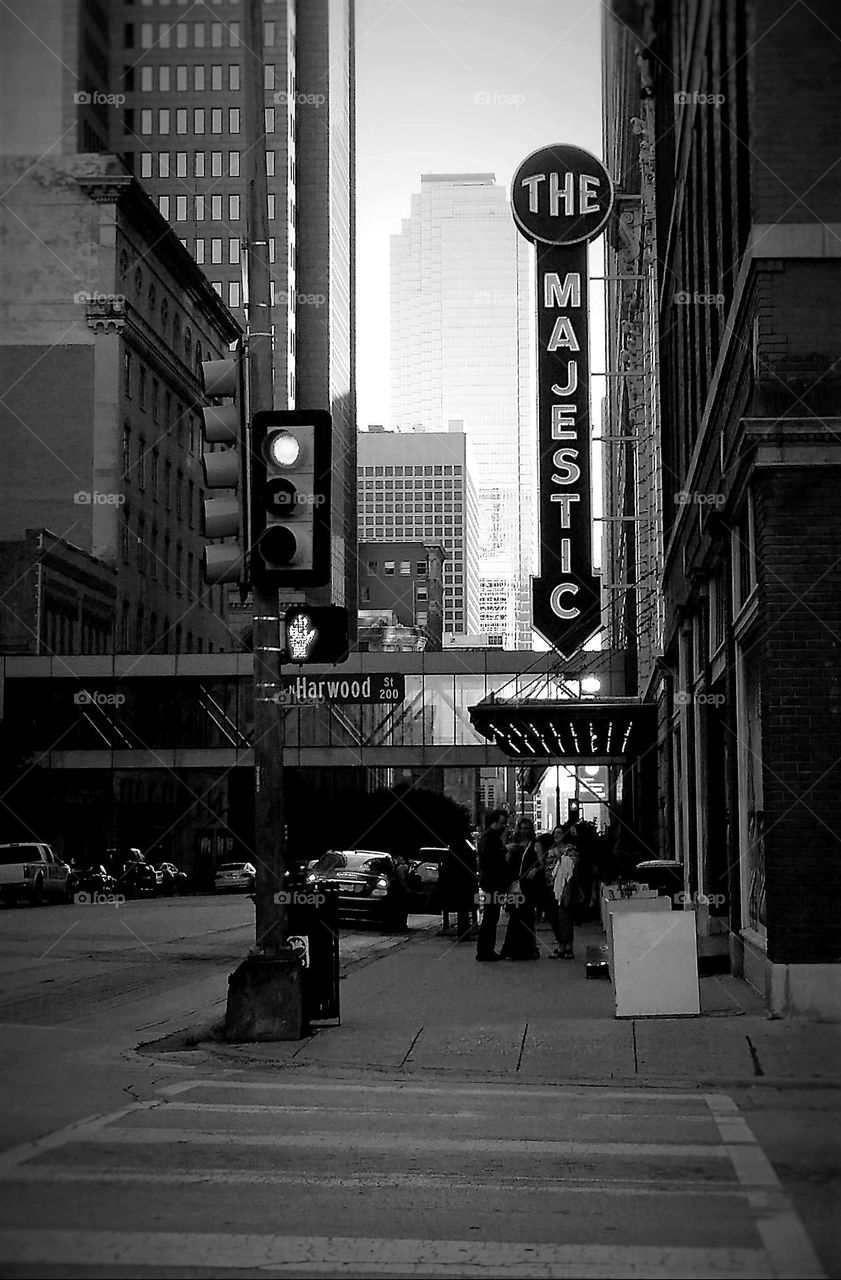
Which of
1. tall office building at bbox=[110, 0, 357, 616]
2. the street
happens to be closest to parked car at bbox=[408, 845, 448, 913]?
the street

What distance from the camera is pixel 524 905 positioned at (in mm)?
20172

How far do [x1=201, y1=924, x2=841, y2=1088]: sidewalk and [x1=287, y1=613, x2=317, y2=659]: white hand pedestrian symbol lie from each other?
2.99 meters

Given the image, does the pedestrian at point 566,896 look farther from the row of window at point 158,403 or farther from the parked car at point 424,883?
the row of window at point 158,403

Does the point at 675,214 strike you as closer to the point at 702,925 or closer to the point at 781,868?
the point at 702,925

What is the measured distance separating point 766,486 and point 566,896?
750 cm

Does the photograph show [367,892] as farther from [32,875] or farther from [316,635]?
[316,635]

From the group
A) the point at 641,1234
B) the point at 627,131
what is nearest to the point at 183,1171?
the point at 641,1234

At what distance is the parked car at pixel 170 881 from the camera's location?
5653 centimetres

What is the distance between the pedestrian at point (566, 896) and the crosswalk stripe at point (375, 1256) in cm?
1354

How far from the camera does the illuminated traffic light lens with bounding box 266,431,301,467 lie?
1235cm

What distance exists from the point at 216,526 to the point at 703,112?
10726mm

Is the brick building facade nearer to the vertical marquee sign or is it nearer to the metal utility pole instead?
the metal utility pole

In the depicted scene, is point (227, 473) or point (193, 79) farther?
point (193, 79)

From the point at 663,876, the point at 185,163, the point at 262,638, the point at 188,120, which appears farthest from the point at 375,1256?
the point at 185,163
